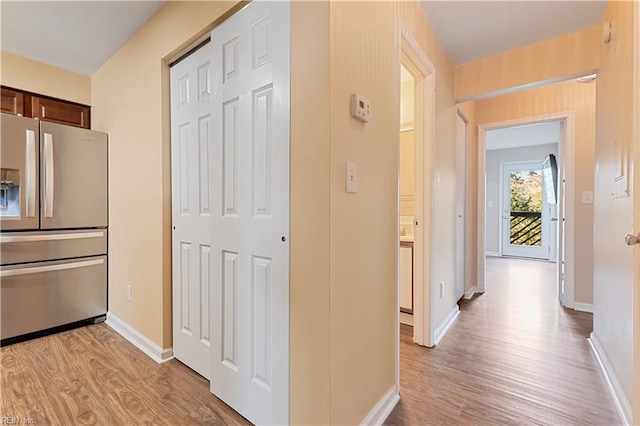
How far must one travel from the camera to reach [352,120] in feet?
3.98

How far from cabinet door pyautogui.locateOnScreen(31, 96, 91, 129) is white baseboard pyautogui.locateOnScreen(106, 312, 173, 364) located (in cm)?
191

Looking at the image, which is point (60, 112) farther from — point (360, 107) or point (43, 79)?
point (360, 107)

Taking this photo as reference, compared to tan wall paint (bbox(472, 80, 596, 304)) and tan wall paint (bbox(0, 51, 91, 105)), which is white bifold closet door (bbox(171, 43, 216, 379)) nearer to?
tan wall paint (bbox(0, 51, 91, 105))

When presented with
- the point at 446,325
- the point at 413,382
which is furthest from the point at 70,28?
the point at 446,325

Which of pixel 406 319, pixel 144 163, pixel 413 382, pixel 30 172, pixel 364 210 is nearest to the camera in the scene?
pixel 364 210

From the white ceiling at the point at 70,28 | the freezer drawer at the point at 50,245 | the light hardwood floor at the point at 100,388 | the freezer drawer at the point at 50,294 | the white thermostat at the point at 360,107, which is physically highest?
the white ceiling at the point at 70,28

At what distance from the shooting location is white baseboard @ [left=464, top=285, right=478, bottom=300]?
11.2 feet

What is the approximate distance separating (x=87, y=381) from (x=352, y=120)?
216 cm

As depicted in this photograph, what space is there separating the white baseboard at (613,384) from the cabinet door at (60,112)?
4.54 meters

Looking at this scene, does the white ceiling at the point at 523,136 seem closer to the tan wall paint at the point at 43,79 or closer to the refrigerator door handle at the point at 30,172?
the tan wall paint at the point at 43,79

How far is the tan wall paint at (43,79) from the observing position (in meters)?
2.50

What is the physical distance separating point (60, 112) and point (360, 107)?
3140mm

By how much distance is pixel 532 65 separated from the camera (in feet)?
7.68

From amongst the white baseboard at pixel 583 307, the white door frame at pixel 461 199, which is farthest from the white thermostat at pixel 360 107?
Answer: the white baseboard at pixel 583 307
